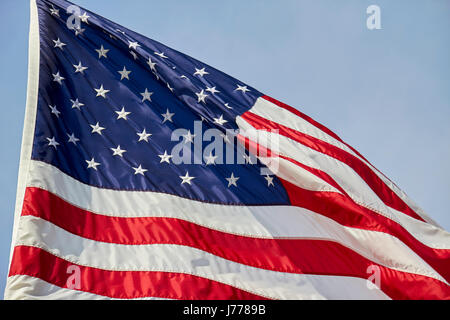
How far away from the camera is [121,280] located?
10.6 m

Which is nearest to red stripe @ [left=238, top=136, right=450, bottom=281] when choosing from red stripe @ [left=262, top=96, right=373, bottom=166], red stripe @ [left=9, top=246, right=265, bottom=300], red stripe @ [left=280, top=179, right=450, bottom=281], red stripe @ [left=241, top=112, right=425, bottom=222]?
red stripe @ [left=280, top=179, right=450, bottom=281]

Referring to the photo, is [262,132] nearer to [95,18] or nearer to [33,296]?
[95,18]

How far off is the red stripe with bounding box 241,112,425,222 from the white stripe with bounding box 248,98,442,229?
116 mm

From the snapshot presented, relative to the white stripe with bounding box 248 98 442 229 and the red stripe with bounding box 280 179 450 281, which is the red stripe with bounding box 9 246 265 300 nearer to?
the red stripe with bounding box 280 179 450 281

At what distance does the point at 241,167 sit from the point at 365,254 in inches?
92.2

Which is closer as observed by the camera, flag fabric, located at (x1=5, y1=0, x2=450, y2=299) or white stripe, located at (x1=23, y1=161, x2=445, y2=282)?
flag fabric, located at (x1=5, y1=0, x2=450, y2=299)

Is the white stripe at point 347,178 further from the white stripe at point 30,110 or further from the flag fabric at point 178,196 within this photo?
the white stripe at point 30,110

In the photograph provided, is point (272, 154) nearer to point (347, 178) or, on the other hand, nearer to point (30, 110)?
point (347, 178)

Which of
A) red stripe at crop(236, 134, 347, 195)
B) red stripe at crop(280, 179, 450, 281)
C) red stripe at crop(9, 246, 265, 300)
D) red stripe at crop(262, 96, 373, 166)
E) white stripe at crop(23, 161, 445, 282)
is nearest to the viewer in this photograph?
red stripe at crop(9, 246, 265, 300)

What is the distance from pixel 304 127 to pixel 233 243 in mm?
3165

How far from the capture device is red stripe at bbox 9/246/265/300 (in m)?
10.2

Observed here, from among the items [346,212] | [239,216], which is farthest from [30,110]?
[346,212]

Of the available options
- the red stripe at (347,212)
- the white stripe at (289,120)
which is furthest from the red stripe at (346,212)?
the white stripe at (289,120)

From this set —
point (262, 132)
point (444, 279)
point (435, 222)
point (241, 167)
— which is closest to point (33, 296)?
point (241, 167)
